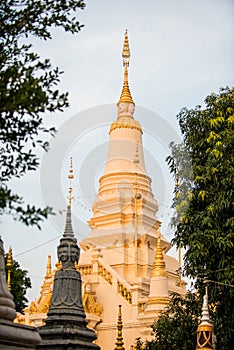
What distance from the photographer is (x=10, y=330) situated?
7.41 meters

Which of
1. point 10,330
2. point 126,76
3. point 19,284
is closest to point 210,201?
point 10,330

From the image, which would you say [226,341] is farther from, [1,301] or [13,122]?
[13,122]

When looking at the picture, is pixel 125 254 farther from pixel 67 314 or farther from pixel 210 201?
pixel 67 314

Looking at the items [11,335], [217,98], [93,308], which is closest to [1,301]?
[11,335]

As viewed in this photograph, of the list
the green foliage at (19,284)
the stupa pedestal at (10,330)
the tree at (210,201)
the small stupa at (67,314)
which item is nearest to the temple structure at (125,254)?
the green foliage at (19,284)

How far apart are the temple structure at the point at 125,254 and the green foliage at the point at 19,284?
80.7 inches

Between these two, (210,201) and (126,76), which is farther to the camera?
(126,76)

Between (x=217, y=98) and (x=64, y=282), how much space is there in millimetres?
5451

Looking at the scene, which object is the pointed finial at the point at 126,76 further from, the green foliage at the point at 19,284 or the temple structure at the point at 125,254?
the green foliage at the point at 19,284

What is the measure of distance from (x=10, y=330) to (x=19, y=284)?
72.8 feet

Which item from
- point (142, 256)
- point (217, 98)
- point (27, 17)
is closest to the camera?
point (27, 17)

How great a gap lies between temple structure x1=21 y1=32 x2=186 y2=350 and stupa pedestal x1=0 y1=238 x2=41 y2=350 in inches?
566

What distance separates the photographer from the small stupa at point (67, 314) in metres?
10.9

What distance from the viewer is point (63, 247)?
12.4 m
